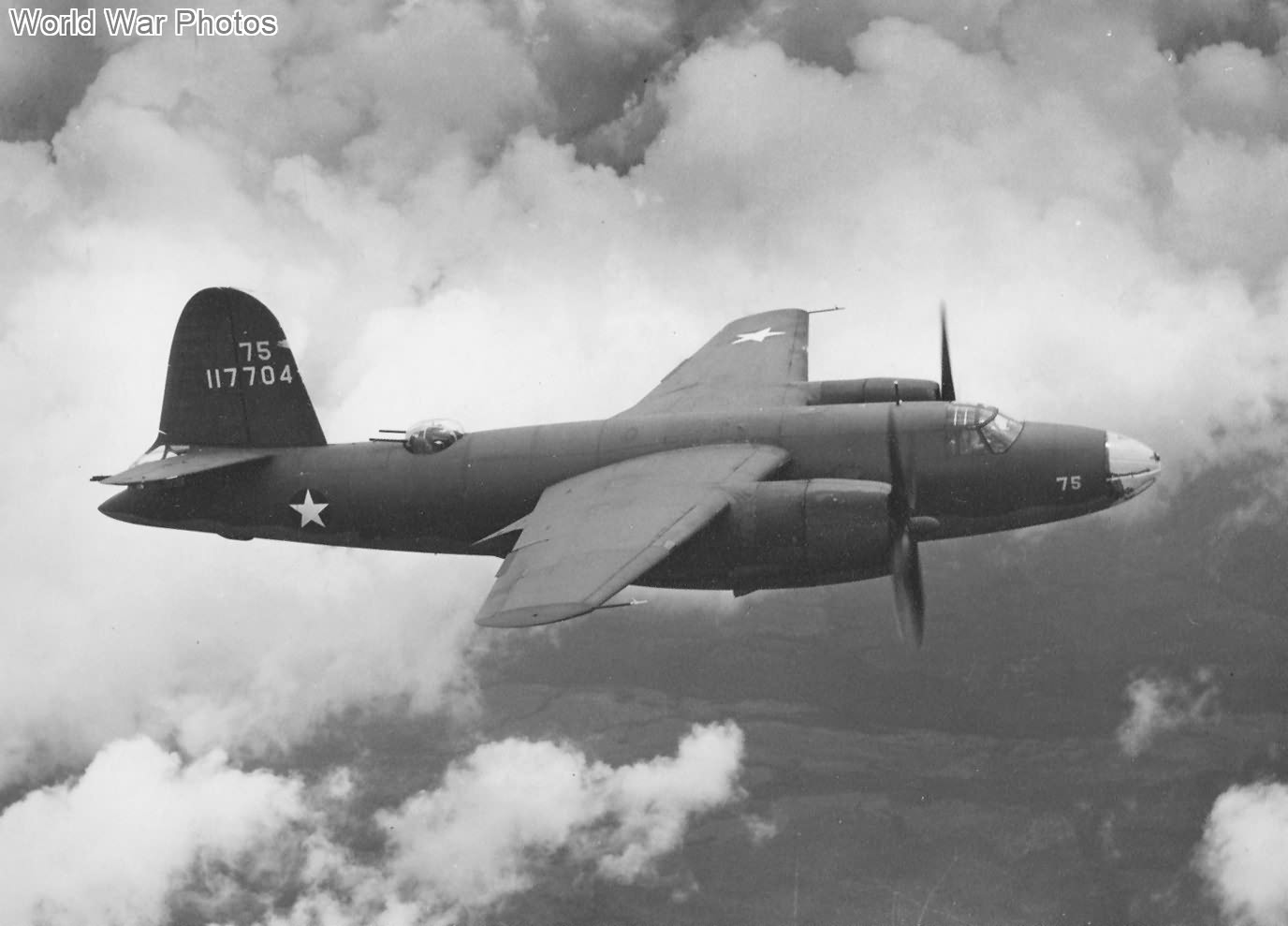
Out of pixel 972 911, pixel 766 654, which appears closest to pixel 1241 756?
pixel 972 911

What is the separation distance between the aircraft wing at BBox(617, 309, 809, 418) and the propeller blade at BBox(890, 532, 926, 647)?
22.7ft

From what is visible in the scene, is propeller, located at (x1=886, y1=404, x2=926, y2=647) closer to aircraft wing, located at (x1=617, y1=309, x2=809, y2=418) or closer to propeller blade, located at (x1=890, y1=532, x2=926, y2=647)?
propeller blade, located at (x1=890, y1=532, x2=926, y2=647)

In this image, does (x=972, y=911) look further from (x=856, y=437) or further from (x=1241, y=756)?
(x=856, y=437)

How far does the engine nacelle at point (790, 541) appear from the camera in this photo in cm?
1905

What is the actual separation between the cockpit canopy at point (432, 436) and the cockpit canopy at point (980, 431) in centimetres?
1051

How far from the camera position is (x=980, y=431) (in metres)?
22.8

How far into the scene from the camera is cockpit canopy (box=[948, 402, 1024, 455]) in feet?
74.4

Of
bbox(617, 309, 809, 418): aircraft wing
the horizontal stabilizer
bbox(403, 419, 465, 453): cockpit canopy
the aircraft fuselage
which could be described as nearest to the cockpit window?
the aircraft fuselage

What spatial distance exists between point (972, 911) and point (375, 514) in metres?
162

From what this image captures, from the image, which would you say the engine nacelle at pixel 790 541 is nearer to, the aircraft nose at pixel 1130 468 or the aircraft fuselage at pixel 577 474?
the aircraft fuselage at pixel 577 474

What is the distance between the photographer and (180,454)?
85.7 ft

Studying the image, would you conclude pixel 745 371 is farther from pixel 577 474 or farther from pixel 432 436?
pixel 432 436

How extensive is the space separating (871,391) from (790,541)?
7637 millimetres

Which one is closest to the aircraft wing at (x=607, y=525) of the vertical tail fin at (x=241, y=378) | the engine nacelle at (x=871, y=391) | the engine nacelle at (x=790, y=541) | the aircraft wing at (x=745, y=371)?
the engine nacelle at (x=790, y=541)
